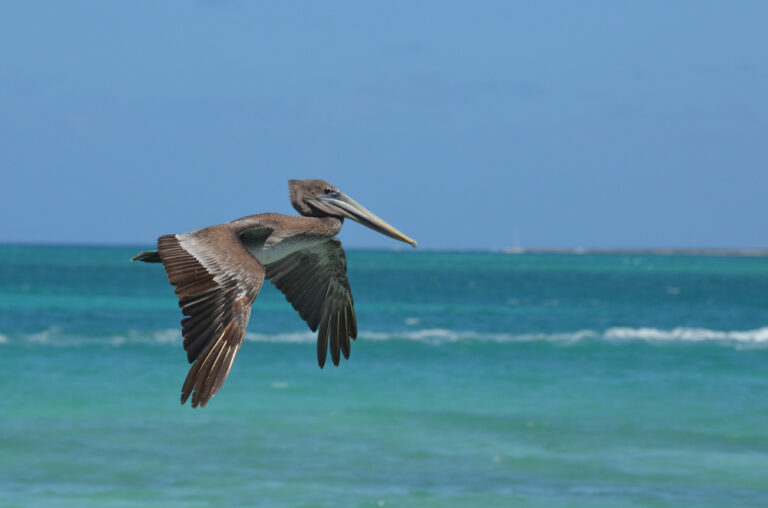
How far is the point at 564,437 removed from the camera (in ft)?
44.2

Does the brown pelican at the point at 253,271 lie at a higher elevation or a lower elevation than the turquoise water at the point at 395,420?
higher

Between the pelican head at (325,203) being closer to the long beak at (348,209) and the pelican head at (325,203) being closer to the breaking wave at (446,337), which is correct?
the long beak at (348,209)

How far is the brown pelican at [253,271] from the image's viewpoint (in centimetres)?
529

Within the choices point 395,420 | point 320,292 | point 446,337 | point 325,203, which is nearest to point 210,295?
point 325,203

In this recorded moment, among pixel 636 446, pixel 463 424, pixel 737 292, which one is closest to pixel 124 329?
pixel 463 424

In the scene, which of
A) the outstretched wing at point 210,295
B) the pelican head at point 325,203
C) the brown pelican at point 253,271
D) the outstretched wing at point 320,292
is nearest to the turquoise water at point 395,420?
the outstretched wing at point 320,292

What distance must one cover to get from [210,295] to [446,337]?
2175cm

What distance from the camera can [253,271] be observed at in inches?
227

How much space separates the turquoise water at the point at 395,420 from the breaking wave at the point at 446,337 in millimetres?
104

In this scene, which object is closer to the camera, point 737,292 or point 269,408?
point 269,408

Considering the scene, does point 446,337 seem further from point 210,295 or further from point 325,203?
point 210,295

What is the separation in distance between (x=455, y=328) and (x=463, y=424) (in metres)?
16.4

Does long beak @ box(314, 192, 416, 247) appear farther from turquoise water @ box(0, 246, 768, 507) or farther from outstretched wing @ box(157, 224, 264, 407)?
turquoise water @ box(0, 246, 768, 507)

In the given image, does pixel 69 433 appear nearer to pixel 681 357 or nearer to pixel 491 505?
pixel 491 505
